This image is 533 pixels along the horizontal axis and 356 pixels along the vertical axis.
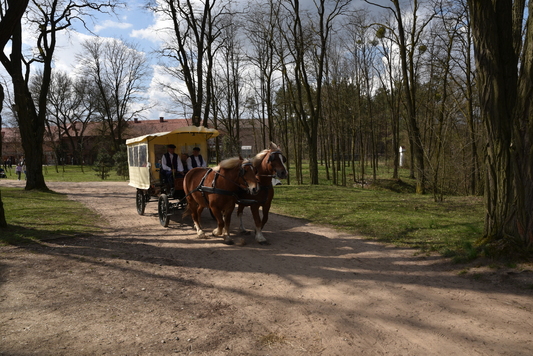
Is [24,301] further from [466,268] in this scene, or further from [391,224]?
[391,224]

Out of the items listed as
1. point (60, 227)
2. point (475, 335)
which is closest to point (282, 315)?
point (475, 335)

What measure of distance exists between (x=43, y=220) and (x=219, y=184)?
5648 millimetres

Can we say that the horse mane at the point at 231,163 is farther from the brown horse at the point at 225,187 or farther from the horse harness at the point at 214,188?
the horse harness at the point at 214,188

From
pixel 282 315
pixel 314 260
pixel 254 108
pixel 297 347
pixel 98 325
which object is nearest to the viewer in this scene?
pixel 297 347

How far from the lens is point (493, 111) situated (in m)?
5.41

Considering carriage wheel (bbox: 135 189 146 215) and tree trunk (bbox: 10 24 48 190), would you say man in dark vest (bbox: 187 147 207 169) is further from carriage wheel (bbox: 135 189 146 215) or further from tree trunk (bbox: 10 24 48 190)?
tree trunk (bbox: 10 24 48 190)

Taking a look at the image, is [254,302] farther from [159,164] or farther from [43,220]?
[43,220]

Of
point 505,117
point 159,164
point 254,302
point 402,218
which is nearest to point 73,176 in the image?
point 159,164

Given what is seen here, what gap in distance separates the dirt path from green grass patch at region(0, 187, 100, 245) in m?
0.93

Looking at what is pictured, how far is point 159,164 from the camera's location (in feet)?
33.4

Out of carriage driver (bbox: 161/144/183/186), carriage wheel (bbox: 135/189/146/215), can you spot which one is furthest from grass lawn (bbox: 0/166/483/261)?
carriage driver (bbox: 161/144/183/186)

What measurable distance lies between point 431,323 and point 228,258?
353 cm

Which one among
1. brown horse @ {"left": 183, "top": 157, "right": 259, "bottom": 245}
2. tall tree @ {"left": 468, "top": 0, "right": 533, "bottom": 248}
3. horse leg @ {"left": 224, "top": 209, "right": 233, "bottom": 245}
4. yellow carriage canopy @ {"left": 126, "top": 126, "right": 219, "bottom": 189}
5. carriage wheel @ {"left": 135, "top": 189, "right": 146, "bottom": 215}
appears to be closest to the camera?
tall tree @ {"left": 468, "top": 0, "right": 533, "bottom": 248}

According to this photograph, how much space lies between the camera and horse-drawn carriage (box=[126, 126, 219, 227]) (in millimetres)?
9320
